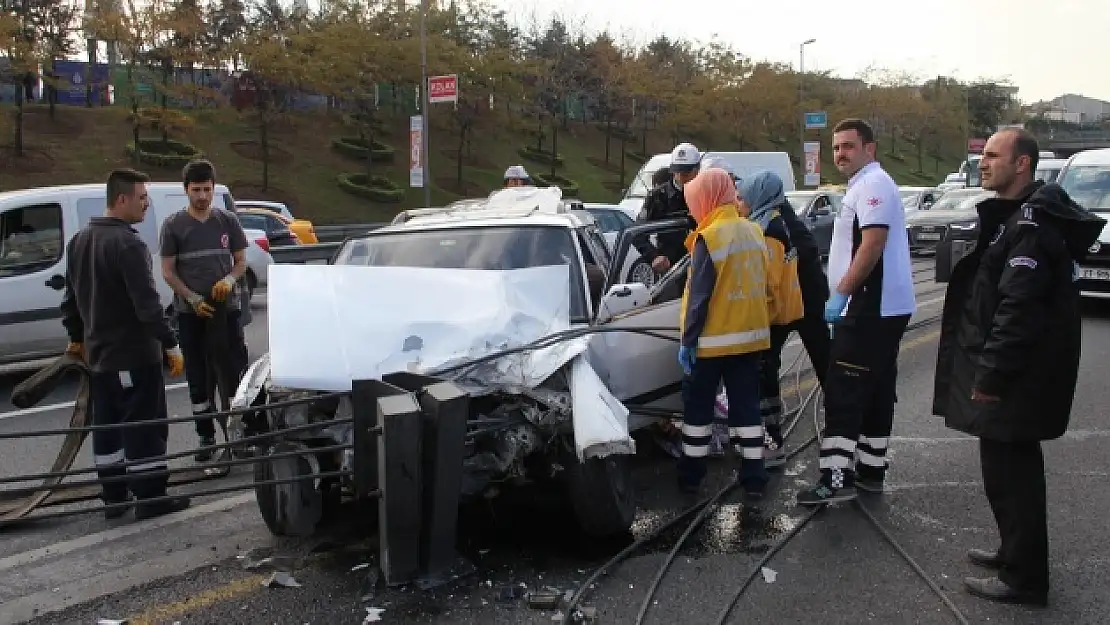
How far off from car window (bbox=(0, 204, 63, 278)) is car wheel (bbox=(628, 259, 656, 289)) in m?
5.59

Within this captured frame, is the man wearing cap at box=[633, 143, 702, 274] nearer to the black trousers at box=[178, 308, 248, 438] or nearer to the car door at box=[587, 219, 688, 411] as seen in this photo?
the car door at box=[587, 219, 688, 411]

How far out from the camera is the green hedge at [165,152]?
29312 mm

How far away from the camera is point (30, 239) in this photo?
8266 millimetres

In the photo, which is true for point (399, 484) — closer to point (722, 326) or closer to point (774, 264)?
point (722, 326)

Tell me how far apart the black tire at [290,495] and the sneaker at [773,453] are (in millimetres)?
2655

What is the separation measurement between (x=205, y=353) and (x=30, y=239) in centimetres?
340

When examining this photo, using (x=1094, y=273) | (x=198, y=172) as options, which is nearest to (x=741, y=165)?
(x=1094, y=273)

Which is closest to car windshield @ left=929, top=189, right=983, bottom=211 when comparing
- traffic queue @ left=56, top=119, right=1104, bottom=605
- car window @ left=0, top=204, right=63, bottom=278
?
traffic queue @ left=56, top=119, right=1104, bottom=605

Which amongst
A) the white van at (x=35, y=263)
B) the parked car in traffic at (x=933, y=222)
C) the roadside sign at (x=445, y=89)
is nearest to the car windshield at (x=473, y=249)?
the white van at (x=35, y=263)

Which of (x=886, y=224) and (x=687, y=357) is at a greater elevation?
(x=886, y=224)

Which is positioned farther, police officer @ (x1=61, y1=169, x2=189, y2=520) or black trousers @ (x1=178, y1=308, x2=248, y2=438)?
black trousers @ (x1=178, y1=308, x2=248, y2=438)

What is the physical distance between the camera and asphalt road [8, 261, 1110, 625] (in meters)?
3.65

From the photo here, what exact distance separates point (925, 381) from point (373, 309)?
5357mm

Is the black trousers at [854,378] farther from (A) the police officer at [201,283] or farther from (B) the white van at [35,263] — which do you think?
(B) the white van at [35,263]
